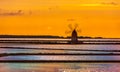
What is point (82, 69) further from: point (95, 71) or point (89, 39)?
point (89, 39)

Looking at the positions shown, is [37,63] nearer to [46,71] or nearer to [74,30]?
[46,71]

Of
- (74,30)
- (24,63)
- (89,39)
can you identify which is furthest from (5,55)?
(89,39)

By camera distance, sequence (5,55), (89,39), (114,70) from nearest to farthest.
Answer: (114,70), (5,55), (89,39)

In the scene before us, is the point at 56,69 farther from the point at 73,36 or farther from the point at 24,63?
the point at 73,36

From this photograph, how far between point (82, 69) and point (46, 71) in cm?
76

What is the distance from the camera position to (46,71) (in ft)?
33.0

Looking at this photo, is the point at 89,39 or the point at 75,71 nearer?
the point at 75,71

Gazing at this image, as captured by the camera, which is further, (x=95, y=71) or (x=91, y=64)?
(x=91, y=64)

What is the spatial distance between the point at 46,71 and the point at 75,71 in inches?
25.2

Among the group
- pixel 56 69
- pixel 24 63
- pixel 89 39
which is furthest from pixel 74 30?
pixel 56 69

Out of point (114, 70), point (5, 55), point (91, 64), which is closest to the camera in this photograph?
point (114, 70)

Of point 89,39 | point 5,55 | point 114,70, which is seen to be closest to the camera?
point 114,70

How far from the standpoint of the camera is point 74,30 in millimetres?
18891

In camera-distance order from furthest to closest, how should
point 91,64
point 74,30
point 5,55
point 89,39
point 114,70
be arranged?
point 89,39 < point 74,30 < point 5,55 < point 91,64 < point 114,70
